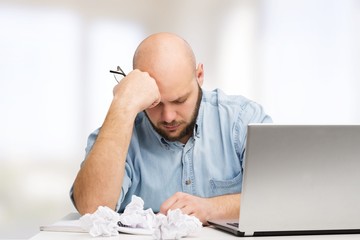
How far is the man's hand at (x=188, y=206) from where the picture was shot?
146 cm

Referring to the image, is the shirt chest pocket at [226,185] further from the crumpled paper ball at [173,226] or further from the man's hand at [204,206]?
the crumpled paper ball at [173,226]

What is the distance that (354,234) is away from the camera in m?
1.25

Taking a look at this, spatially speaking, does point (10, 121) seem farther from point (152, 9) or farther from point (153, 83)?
point (153, 83)

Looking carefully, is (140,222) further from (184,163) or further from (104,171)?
(184,163)

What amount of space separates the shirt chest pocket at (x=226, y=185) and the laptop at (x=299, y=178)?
0.67 metres

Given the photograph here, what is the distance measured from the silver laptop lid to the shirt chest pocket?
2.22 ft

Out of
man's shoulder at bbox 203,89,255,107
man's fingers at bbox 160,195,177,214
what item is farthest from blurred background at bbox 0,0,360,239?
man's fingers at bbox 160,195,177,214

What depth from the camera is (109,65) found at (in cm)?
340

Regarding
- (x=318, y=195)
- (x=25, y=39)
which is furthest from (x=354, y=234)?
(x=25, y=39)

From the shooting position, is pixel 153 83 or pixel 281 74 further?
pixel 281 74

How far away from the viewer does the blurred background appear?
334 centimetres

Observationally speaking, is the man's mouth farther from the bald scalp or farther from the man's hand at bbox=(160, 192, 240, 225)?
the man's hand at bbox=(160, 192, 240, 225)

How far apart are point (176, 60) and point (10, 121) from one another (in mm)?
1726

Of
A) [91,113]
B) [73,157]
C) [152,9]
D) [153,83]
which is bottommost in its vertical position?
[73,157]
